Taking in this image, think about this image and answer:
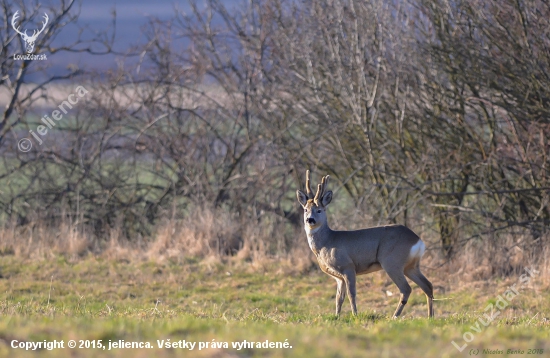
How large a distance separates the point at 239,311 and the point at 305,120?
6.73 meters

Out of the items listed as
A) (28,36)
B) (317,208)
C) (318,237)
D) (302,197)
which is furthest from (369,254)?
(28,36)

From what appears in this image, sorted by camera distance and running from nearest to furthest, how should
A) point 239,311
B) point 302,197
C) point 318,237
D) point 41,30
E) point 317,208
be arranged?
point 318,237, point 317,208, point 239,311, point 302,197, point 41,30

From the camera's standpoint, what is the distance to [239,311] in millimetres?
9688

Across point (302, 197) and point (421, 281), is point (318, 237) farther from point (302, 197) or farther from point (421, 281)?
point (421, 281)

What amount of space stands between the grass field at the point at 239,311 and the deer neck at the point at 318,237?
844 millimetres

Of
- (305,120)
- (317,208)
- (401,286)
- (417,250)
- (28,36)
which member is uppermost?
(28,36)

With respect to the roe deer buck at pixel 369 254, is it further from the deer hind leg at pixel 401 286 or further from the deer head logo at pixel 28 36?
the deer head logo at pixel 28 36

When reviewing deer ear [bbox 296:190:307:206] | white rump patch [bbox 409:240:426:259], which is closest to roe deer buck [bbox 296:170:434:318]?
white rump patch [bbox 409:240:426:259]

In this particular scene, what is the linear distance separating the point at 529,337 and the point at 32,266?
31.9 ft

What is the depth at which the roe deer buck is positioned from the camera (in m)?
8.92

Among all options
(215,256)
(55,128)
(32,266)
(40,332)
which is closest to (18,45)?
(55,128)

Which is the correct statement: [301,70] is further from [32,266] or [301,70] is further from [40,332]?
[40,332]

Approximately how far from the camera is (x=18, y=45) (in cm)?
1636

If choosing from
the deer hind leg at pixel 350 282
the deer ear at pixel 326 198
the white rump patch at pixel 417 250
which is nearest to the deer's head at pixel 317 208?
the deer ear at pixel 326 198
